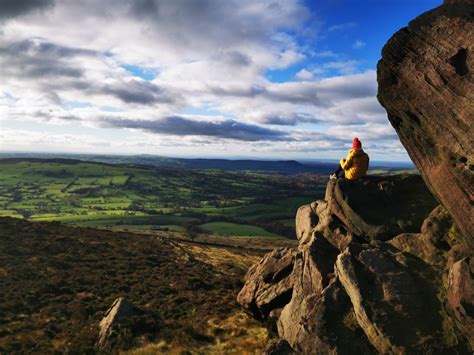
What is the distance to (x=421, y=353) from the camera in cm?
1588

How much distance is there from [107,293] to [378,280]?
98.2 feet

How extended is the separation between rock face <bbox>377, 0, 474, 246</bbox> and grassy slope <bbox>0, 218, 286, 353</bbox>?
54.7ft

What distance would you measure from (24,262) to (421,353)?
1794 inches

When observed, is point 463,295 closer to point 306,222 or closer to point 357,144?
point 357,144

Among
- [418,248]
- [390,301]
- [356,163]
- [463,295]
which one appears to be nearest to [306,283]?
[390,301]

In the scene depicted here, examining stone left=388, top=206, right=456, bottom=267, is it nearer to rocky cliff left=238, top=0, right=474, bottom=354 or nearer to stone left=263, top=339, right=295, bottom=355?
rocky cliff left=238, top=0, right=474, bottom=354

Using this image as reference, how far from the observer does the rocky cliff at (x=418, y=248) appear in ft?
53.1

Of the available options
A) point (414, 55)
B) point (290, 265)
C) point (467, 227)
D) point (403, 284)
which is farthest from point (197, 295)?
point (414, 55)

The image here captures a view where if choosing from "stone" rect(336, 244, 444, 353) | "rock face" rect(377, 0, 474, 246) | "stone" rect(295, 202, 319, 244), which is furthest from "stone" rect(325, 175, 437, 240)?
"rock face" rect(377, 0, 474, 246)

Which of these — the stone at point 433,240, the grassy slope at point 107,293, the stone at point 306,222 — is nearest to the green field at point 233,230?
the grassy slope at point 107,293

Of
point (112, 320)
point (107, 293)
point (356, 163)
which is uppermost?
point (356, 163)

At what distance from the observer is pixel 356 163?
27.8 m

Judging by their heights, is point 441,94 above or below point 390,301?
above

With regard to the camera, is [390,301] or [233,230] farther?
[233,230]
